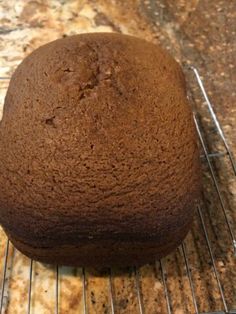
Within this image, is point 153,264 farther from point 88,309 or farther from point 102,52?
point 102,52

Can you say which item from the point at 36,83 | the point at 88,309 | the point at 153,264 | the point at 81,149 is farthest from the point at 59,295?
the point at 36,83

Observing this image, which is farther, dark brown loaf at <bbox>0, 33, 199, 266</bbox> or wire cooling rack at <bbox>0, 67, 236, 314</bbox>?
wire cooling rack at <bbox>0, 67, 236, 314</bbox>

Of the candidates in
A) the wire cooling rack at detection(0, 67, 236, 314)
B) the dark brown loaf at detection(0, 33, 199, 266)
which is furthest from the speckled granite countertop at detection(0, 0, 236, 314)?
the dark brown loaf at detection(0, 33, 199, 266)

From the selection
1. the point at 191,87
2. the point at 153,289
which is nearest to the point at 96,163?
the point at 153,289

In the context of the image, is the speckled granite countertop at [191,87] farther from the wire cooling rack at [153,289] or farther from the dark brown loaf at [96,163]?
the dark brown loaf at [96,163]

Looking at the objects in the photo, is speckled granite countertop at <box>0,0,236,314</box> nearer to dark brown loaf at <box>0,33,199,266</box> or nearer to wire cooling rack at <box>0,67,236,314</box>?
wire cooling rack at <box>0,67,236,314</box>

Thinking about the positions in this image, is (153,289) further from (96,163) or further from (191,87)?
(191,87)
